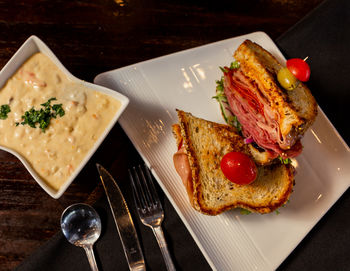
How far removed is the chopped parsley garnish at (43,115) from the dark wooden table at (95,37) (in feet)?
1.60

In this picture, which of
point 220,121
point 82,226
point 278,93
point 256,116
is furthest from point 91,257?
point 278,93

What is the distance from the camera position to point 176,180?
8.71 feet

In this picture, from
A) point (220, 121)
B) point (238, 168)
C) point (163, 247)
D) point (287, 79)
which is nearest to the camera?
point (238, 168)

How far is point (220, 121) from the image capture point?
296 cm

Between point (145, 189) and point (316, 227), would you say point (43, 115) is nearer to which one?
point (145, 189)

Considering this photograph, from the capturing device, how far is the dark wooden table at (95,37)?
2.64 metres

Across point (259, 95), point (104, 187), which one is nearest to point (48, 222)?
point (104, 187)

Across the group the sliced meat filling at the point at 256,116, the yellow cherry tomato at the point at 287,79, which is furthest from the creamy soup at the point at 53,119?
the yellow cherry tomato at the point at 287,79

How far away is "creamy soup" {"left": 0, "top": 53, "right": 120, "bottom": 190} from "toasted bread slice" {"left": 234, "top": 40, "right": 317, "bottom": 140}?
105 cm

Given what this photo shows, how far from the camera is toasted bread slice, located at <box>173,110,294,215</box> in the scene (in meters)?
2.58

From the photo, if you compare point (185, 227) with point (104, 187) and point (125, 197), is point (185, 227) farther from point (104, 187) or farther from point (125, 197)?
point (104, 187)

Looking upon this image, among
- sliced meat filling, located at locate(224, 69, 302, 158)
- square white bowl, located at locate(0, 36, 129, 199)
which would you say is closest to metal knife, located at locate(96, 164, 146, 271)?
square white bowl, located at locate(0, 36, 129, 199)

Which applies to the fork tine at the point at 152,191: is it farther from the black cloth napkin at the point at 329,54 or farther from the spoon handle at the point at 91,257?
the black cloth napkin at the point at 329,54

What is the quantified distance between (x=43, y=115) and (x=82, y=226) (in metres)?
0.87
